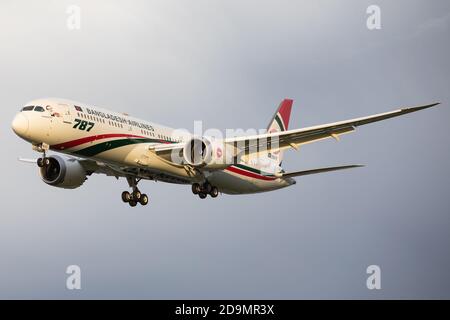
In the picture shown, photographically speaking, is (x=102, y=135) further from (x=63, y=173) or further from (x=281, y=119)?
(x=281, y=119)

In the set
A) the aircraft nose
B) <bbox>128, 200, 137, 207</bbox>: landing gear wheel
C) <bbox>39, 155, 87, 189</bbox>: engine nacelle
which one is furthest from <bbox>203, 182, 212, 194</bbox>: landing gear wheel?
the aircraft nose

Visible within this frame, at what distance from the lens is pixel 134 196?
140 ft

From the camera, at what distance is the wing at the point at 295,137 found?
36500 millimetres

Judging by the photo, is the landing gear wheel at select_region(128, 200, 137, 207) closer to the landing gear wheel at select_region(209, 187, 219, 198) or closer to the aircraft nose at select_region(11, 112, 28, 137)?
the landing gear wheel at select_region(209, 187, 219, 198)

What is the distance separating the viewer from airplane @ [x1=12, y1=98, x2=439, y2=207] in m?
34.6

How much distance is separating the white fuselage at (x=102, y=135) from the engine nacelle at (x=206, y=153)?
1.26 meters

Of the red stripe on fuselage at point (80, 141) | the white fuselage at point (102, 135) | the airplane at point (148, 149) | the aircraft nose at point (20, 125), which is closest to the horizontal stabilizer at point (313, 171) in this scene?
the airplane at point (148, 149)

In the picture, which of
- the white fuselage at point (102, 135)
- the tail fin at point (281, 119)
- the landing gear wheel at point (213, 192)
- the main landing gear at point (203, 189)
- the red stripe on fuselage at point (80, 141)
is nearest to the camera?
the white fuselage at point (102, 135)

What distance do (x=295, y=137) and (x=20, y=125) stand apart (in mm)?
14410

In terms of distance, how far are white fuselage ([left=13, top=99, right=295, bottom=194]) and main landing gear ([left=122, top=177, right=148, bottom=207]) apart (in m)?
2.07

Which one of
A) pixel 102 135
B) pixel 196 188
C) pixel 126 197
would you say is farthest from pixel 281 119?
pixel 102 135

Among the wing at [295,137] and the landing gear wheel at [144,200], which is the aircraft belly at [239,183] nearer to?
the wing at [295,137]

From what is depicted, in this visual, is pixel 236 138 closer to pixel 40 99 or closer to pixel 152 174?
pixel 152 174

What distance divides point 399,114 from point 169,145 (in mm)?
12025
